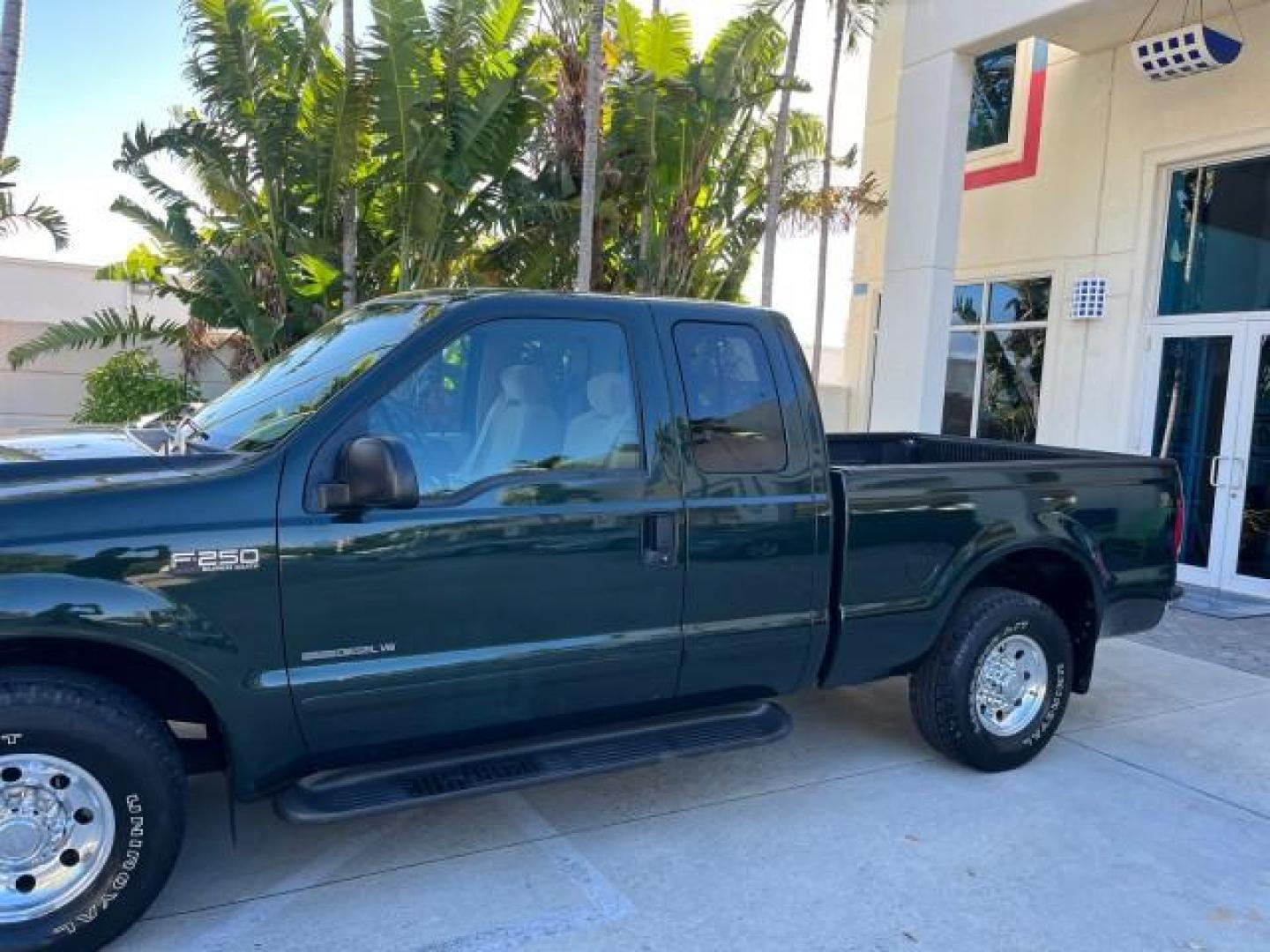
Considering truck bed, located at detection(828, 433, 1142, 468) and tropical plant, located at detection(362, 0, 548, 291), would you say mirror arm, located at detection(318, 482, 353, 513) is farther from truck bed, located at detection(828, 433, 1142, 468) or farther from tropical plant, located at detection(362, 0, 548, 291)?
tropical plant, located at detection(362, 0, 548, 291)

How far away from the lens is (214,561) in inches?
116

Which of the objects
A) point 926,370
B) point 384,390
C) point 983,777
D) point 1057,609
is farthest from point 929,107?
point 384,390

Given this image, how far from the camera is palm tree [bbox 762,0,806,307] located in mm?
11156

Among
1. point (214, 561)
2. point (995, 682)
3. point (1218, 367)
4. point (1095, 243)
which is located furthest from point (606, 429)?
point (1095, 243)

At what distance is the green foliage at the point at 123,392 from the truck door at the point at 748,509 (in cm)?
780

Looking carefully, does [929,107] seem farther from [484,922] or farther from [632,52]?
[484,922]

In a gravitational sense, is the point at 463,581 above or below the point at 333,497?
below

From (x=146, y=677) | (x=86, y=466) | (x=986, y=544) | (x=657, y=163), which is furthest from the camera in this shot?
(x=657, y=163)

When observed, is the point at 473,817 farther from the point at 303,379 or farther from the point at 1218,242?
the point at 1218,242

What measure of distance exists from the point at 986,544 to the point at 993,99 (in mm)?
8845

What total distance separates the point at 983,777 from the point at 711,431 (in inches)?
85.2

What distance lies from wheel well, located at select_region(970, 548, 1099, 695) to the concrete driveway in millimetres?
498

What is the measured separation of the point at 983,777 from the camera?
461 centimetres

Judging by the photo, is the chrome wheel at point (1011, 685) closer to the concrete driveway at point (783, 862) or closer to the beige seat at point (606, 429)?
the concrete driveway at point (783, 862)
